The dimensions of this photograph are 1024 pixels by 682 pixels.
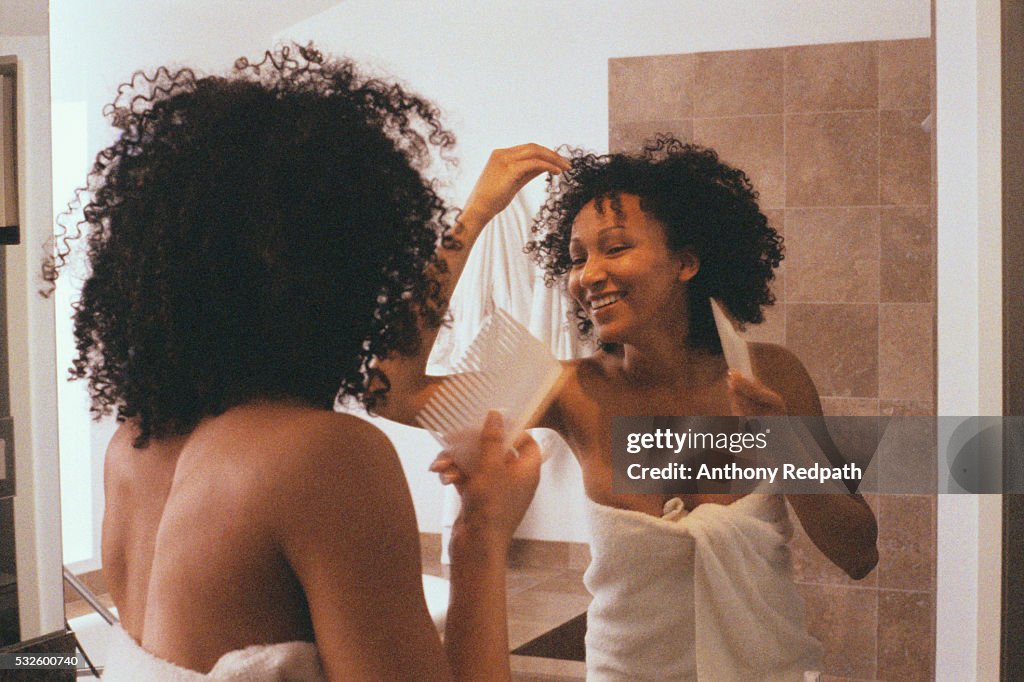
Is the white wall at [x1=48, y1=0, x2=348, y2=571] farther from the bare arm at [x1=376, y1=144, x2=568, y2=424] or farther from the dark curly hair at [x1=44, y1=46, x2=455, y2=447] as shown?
the bare arm at [x1=376, y1=144, x2=568, y2=424]

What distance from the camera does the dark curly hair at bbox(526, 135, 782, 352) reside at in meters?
1.07

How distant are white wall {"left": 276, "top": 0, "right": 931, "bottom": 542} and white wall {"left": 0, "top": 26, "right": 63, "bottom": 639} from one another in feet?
1.51

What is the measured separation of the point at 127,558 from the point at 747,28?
3.03ft

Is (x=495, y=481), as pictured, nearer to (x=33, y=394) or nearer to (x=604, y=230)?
(x=604, y=230)

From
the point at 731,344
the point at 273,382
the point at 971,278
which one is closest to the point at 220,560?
the point at 273,382

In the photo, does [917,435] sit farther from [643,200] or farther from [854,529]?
[643,200]

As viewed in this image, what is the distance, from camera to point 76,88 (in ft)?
4.35

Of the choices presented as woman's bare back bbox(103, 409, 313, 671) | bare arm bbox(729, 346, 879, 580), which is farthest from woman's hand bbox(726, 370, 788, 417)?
woman's bare back bbox(103, 409, 313, 671)

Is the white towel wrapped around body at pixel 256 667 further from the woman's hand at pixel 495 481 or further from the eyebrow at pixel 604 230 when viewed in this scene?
the eyebrow at pixel 604 230

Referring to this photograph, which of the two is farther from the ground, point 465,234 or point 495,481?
point 465,234

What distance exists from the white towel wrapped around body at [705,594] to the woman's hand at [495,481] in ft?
0.32

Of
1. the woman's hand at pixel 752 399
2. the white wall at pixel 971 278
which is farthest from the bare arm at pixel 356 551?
the white wall at pixel 971 278

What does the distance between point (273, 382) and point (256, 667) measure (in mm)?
270

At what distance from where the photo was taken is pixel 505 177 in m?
1.14
